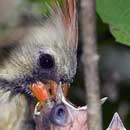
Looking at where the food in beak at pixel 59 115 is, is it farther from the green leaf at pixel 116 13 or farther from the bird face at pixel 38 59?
the green leaf at pixel 116 13

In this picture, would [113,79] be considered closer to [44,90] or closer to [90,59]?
[44,90]

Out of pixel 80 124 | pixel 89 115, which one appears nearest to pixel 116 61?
pixel 80 124

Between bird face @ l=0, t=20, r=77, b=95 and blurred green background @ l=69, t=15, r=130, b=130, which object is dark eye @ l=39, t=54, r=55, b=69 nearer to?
bird face @ l=0, t=20, r=77, b=95

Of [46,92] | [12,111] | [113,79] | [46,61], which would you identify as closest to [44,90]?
[46,92]

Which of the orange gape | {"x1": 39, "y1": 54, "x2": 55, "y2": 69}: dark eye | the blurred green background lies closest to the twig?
the orange gape

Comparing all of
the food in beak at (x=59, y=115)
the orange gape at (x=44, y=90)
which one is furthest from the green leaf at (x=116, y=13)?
the orange gape at (x=44, y=90)

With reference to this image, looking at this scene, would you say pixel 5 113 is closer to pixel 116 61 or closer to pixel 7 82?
pixel 7 82

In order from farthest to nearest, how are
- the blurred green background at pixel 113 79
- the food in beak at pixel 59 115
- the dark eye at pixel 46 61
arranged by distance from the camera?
the blurred green background at pixel 113 79 < the dark eye at pixel 46 61 < the food in beak at pixel 59 115
